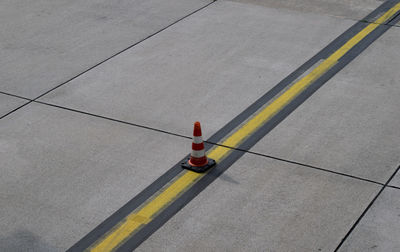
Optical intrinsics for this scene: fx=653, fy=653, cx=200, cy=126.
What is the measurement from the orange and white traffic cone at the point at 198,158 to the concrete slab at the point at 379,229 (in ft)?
6.00

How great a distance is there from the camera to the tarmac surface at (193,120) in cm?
636

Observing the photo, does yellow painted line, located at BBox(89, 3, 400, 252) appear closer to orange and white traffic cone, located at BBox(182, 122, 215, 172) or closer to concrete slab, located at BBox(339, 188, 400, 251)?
orange and white traffic cone, located at BBox(182, 122, 215, 172)

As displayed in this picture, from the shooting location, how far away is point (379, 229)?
20.5 ft

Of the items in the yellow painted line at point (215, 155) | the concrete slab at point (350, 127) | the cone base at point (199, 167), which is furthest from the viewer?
the concrete slab at point (350, 127)

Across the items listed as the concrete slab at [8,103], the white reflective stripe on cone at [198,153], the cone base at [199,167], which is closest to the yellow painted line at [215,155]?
the cone base at [199,167]

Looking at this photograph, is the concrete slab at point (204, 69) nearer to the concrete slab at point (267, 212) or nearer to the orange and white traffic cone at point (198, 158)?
the orange and white traffic cone at point (198, 158)

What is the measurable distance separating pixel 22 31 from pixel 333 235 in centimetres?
726

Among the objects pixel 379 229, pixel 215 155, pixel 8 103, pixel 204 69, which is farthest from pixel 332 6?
pixel 379 229

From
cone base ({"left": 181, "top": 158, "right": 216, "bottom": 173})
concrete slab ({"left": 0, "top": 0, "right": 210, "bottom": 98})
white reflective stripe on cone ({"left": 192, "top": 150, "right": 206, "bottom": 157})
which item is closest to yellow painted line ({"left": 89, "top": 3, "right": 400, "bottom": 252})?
cone base ({"left": 181, "top": 158, "right": 216, "bottom": 173})

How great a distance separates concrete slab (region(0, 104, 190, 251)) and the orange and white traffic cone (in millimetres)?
251

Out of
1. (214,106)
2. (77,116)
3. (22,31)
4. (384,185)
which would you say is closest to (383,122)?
(384,185)

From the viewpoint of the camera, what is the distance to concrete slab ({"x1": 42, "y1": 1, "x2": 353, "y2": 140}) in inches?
338

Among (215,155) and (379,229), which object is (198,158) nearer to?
(215,155)

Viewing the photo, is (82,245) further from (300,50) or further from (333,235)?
(300,50)
